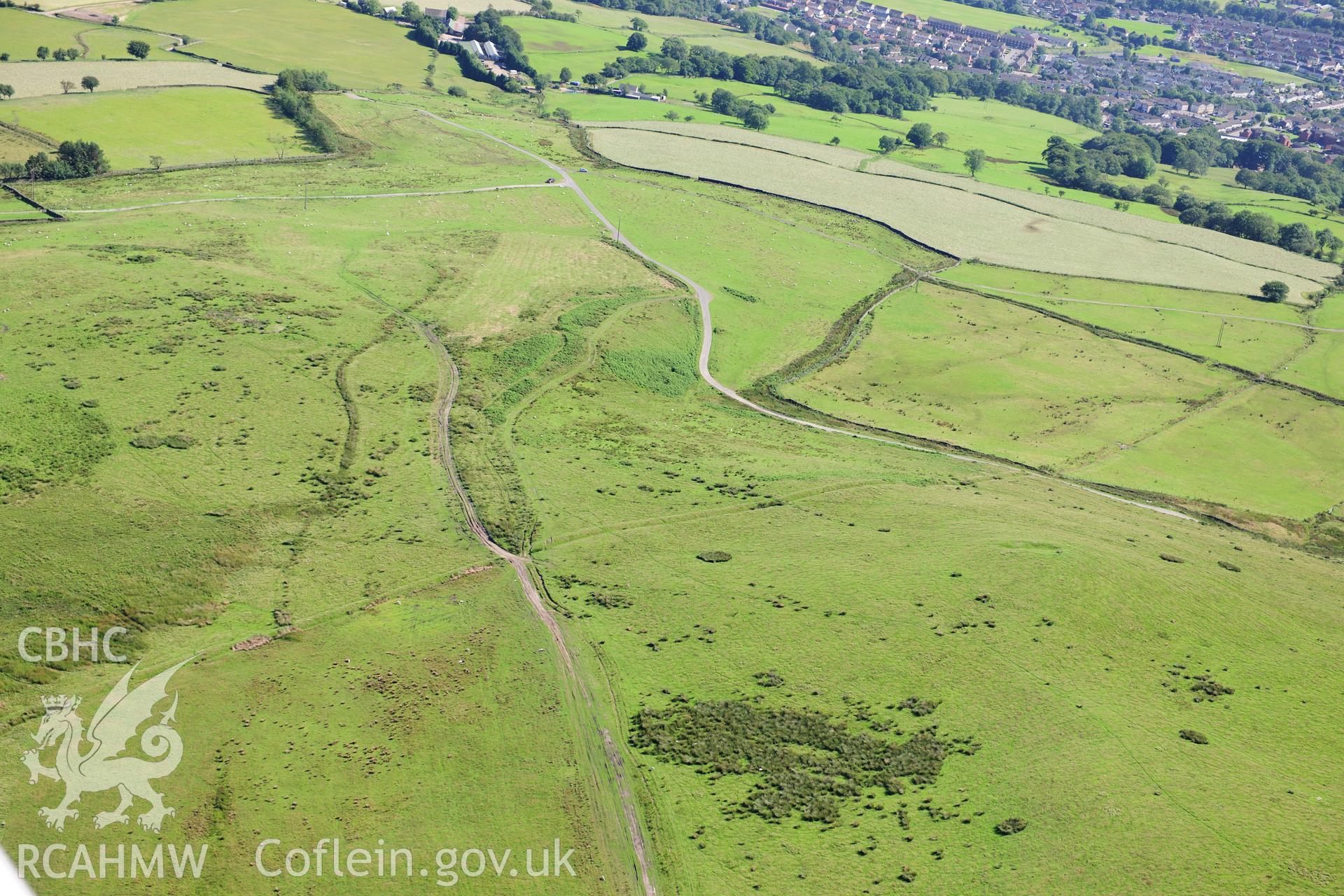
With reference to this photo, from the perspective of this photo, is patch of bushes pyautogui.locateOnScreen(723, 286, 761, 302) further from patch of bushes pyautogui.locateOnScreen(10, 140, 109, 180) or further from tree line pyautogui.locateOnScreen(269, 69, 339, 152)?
patch of bushes pyautogui.locateOnScreen(10, 140, 109, 180)

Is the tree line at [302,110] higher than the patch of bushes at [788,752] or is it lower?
higher

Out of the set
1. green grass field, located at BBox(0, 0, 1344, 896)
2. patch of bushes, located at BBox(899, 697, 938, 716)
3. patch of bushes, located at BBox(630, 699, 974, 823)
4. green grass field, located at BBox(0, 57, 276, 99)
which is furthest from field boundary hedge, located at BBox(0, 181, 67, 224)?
patch of bushes, located at BBox(899, 697, 938, 716)

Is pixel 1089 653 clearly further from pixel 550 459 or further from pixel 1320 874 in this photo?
pixel 550 459

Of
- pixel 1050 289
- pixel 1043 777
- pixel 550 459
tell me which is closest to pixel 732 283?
pixel 1050 289

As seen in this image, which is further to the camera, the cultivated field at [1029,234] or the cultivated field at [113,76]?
the cultivated field at [113,76]

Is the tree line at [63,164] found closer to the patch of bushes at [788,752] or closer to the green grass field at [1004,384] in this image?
the green grass field at [1004,384]

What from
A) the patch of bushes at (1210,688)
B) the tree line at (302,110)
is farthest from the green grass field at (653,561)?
the tree line at (302,110)

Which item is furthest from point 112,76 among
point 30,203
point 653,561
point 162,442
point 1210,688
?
point 1210,688
